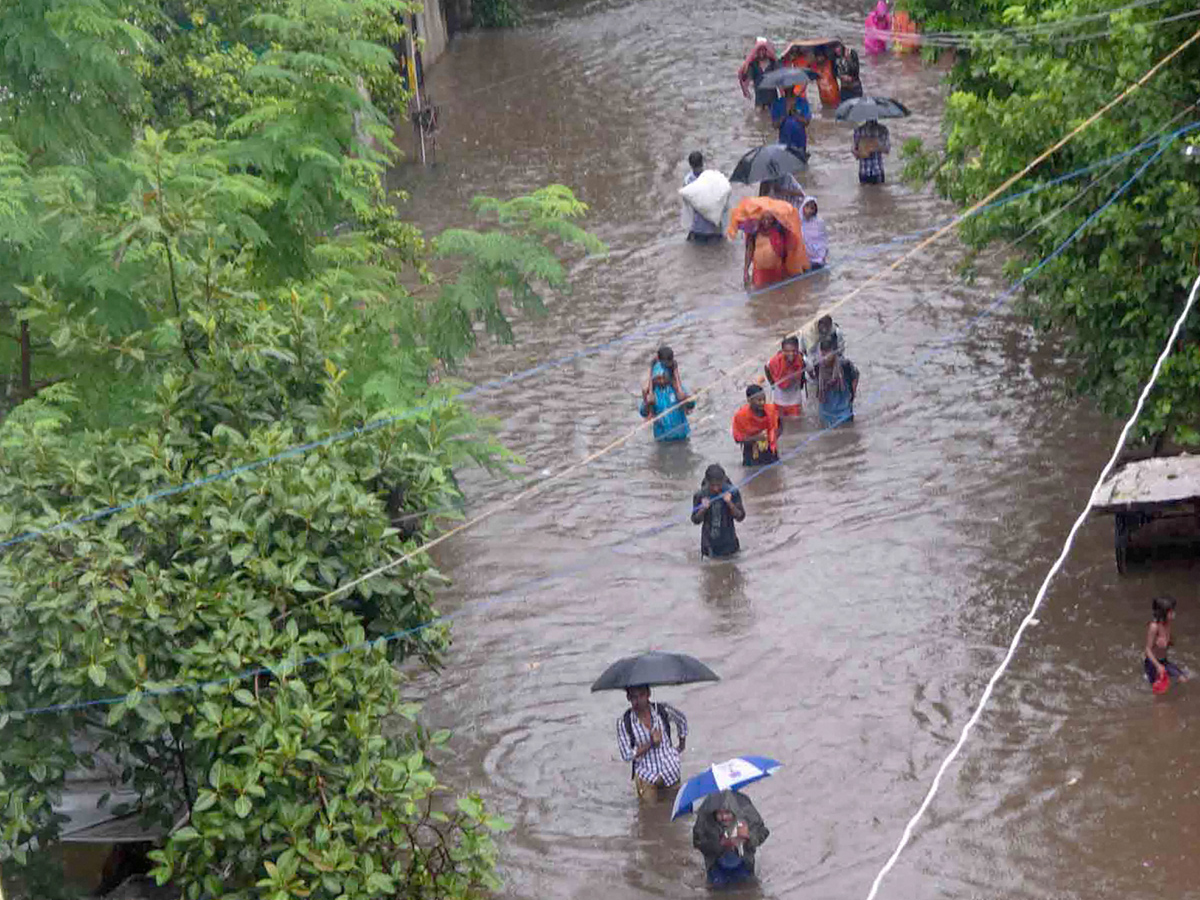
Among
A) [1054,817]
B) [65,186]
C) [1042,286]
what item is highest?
[65,186]

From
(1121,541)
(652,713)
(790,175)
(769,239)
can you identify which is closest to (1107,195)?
(1121,541)

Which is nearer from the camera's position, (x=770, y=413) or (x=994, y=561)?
(x=994, y=561)

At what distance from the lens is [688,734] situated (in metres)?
12.1

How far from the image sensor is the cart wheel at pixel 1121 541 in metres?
13.1

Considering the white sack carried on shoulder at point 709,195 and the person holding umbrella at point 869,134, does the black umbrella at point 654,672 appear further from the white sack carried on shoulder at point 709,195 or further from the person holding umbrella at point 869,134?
the person holding umbrella at point 869,134

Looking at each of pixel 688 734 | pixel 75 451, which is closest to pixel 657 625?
pixel 688 734

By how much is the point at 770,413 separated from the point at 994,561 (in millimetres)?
2677

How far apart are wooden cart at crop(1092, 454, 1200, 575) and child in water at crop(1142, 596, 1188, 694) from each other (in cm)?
109

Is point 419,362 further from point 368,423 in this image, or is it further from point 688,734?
point 688,734

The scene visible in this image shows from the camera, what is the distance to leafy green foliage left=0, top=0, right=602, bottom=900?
8.33m

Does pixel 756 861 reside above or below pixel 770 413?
below

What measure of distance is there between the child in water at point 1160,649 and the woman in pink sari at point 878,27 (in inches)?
857

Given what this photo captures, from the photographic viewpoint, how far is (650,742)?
11.1 meters

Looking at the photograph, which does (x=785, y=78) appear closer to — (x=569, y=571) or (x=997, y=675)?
(x=569, y=571)
